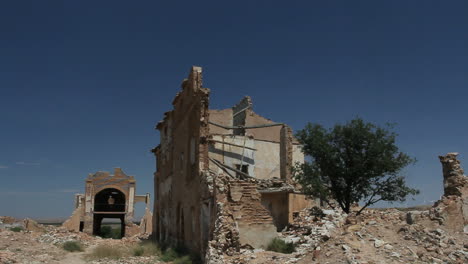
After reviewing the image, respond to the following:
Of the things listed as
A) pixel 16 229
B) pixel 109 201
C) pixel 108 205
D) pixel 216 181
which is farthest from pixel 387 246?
pixel 109 201

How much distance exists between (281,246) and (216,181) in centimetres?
320

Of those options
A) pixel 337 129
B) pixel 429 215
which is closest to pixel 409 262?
pixel 429 215

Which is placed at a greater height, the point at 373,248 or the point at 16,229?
the point at 373,248

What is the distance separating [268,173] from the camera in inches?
1116

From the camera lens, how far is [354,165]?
18.5 m

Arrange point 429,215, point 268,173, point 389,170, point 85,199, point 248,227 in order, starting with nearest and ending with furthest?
point 248,227 → point 429,215 → point 389,170 → point 268,173 → point 85,199

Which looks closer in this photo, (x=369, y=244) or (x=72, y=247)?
(x=369, y=244)

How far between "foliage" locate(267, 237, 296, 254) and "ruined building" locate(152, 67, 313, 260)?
0.23 metres

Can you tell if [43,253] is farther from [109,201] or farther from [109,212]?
[109,201]

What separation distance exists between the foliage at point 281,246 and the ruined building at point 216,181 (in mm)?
234

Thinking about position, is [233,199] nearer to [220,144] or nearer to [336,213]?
[336,213]

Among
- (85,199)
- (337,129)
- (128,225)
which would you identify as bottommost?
(128,225)

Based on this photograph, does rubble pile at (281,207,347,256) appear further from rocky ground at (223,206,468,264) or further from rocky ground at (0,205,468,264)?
rocky ground at (223,206,468,264)

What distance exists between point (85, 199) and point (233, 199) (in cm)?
3176
